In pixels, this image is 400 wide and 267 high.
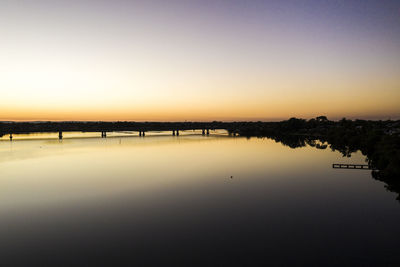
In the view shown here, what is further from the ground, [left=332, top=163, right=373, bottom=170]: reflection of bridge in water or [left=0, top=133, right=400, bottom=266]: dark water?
[left=332, top=163, right=373, bottom=170]: reflection of bridge in water

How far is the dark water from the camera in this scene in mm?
17328

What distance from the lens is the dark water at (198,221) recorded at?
56.9 ft

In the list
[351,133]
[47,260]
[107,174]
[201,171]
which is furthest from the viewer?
[351,133]

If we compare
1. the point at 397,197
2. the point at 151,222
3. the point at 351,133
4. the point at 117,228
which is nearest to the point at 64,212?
the point at 117,228

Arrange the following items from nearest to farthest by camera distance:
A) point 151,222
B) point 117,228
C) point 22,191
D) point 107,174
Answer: point 117,228 < point 151,222 < point 22,191 < point 107,174

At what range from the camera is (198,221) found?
77.7 feet

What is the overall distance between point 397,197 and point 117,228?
1219 inches

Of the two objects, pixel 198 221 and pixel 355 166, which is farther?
pixel 355 166

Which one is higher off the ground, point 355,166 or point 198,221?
point 355,166

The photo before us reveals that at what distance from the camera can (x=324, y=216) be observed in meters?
24.5

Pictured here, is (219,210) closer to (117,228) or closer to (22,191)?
(117,228)

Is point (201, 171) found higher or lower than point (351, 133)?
lower

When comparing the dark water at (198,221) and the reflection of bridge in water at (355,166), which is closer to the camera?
the dark water at (198,221)

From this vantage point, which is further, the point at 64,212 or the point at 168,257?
the point at 64,212
